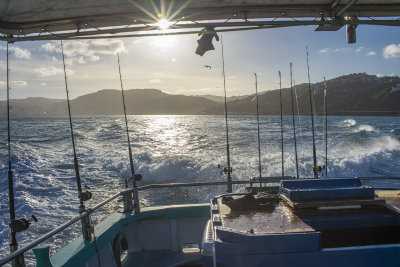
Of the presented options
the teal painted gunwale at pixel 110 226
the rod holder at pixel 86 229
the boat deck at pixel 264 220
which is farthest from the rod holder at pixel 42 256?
the boat deck at pixel 264 220

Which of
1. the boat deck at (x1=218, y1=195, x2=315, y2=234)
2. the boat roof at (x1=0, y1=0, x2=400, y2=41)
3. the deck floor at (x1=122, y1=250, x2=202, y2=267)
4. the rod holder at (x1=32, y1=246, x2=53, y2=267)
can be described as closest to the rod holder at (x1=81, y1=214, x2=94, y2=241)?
the rod holder at (x1=32, y1=246, x2=53, y2=267)

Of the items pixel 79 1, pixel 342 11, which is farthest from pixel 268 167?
pixel 79 1

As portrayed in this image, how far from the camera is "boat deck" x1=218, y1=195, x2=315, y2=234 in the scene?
253cm

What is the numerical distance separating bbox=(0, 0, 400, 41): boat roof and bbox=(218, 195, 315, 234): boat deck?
110 inches

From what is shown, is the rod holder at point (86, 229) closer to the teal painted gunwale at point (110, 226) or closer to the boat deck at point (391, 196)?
the teal painted gunwale at point (110, 226)

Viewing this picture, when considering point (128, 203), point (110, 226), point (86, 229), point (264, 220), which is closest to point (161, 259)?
point (128, 203)

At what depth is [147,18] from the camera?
4.36 metres

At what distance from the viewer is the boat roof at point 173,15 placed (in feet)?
13.2

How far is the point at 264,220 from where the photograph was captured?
9.25 feet

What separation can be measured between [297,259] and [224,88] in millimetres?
4679

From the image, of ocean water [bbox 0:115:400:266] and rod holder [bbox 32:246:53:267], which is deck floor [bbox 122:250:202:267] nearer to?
rod holder [bbox 32:246:53:267]

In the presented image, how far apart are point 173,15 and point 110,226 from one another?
328cm

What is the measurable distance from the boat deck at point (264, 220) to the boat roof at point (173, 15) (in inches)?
110

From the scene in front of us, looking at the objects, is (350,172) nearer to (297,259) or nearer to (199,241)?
(199,241)
